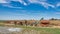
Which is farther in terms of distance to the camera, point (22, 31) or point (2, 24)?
point (2, 24)

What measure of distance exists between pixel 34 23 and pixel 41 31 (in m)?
1.20

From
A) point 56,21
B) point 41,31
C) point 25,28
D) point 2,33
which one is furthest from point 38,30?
point 2,33

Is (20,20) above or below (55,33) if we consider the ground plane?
above

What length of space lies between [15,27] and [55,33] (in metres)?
3.09

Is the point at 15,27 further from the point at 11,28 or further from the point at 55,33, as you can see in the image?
the point at 55,33

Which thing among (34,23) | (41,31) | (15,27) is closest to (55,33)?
(41,31)

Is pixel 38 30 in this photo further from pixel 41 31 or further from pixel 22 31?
pixel 22 31

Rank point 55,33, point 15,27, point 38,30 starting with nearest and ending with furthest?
1. point 55,33
2. point 38,30
3. point 15,27

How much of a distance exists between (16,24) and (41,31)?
2086mm

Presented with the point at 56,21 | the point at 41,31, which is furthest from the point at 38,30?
the point at 56,21

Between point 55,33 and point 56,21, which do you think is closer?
point 55,33

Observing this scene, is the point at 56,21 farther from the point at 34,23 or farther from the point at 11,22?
the point at 11,22

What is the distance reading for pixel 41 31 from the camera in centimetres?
1059

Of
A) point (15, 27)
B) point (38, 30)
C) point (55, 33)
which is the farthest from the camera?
point (15, 27)
